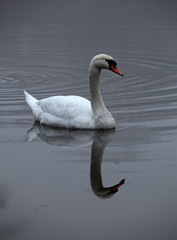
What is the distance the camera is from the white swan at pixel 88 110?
10672mm

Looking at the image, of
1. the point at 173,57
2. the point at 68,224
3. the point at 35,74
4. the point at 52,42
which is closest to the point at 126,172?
the point at 68,224

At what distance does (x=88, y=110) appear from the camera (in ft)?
35.5

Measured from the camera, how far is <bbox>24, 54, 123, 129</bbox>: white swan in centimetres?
1067

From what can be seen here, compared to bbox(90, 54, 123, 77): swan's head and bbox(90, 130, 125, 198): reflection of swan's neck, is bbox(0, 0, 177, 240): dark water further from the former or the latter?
bbox(90, 54, 123, 77): swan's head

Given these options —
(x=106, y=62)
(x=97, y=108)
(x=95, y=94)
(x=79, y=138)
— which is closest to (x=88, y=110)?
(x=97, y=108)

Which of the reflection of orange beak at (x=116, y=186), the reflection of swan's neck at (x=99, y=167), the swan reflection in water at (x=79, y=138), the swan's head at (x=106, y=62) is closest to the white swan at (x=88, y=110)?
the swan's head at (x=106, y=62)

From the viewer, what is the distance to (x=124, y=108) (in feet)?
40.9

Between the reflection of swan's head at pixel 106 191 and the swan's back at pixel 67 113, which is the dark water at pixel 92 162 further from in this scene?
the swan's back at pixel 67 113

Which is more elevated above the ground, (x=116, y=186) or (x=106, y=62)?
(x=106, y=62)

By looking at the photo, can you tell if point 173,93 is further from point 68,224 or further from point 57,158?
point 68,224

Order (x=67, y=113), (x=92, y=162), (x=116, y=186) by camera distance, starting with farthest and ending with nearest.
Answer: (x=67, y=113) → (x=92, y=162) → (x=116, y=186)

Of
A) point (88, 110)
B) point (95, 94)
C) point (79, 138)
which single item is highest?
point (95, 94)

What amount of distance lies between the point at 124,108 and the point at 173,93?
1801 millimetres

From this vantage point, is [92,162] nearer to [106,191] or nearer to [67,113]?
[106,191]
